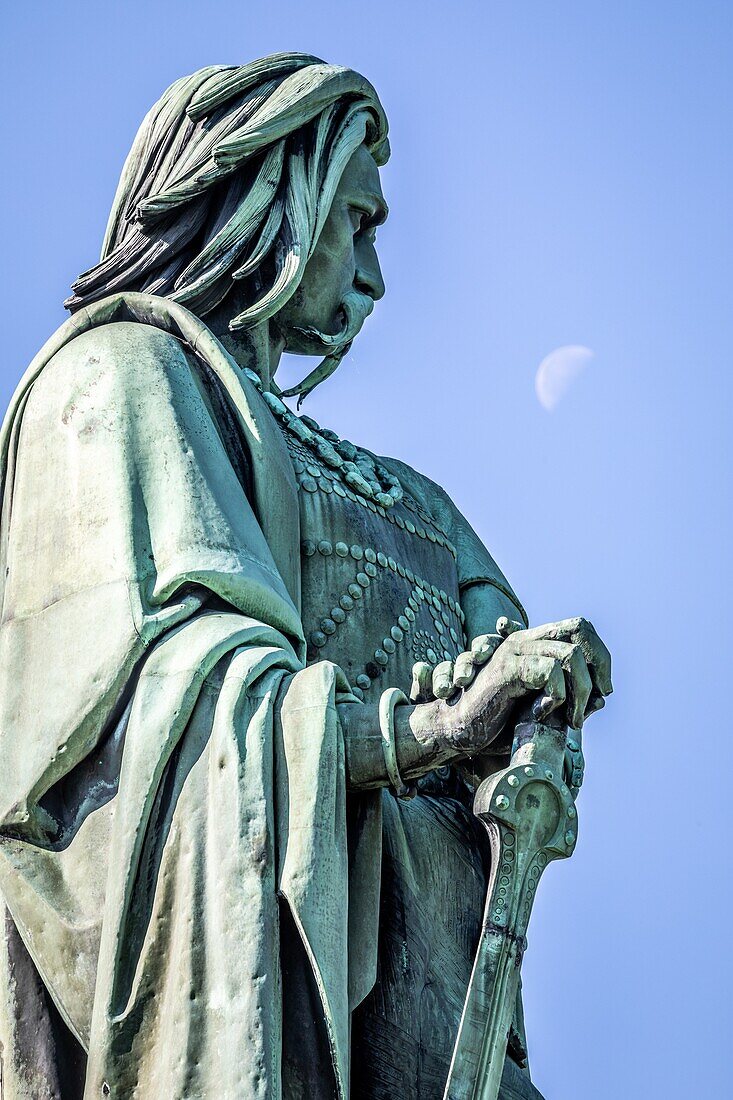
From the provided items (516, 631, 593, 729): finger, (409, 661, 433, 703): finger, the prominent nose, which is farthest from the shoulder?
(516, 631, 593, 729): finger

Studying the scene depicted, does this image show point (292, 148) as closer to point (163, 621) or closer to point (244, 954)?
point (163, 621)

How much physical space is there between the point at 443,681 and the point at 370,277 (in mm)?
2832

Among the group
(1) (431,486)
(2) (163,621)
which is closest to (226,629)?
(2) (163,621)

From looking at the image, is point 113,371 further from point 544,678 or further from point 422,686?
point 544,678

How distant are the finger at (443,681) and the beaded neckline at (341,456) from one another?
1.74m

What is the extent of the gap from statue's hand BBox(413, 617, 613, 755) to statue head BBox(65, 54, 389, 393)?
7.54ft

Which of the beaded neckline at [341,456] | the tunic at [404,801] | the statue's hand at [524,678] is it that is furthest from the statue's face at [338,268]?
the statue's hand at [524,678]

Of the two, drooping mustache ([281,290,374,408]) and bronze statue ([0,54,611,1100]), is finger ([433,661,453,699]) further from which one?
drooping mustache ([281,290,374,408])

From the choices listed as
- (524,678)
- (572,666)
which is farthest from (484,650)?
(572,666)

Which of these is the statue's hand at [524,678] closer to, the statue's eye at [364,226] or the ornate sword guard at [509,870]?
the ornate sword guard at [509,870]

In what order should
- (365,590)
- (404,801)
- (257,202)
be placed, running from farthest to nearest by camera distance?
(257,202), (365,590), (404,801)

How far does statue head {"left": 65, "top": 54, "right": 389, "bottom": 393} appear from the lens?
9.58m

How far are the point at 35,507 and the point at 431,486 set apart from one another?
2.09m

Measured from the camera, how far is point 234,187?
9703mm
